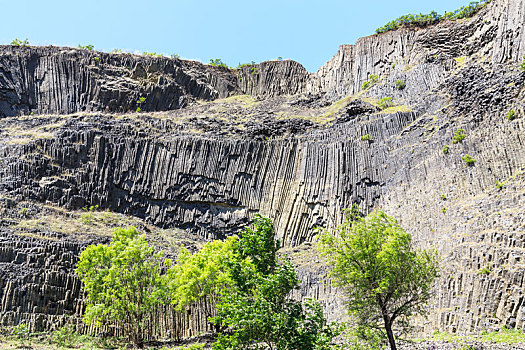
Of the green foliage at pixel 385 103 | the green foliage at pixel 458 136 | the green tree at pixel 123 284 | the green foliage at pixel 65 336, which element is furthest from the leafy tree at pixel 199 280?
the green foliage at pixel 385 103

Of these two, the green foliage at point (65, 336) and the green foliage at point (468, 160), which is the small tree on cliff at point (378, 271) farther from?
the green foliage at point (65, 336)

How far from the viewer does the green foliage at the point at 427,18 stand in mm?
43375

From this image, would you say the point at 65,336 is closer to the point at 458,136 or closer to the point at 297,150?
the point at 297,150

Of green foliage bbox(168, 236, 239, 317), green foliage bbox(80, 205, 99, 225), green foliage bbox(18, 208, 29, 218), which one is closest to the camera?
green foliage bbox(168, 236, 239, 317)

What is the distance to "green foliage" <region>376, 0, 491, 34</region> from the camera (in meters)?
43.4

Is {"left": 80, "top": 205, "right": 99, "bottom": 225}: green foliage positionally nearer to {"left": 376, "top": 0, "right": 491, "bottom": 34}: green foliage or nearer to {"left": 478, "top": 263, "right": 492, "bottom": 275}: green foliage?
{"left": 478, "top": 263, "right": 492, "bottom": 275}: green foliage

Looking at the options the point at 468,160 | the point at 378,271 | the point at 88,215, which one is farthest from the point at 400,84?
the point at 378,271

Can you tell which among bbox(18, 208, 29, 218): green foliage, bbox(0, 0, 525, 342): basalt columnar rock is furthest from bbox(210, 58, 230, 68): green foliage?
bbox(18, 208, 29, 218): green foliage

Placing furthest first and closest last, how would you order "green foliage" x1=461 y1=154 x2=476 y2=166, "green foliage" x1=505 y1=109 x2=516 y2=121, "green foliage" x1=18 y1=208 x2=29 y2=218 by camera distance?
"green foliage" x1=18 y1=208 x2=29 y2=218 < "green foliage" x1=461 y1=154 x2=476 y2=166 < "green foliage" x1=505 y1=109 x2=516 y2=121

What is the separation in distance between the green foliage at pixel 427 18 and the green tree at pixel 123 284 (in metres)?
38.1

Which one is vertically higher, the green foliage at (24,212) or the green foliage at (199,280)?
the green foliage at (24,212)

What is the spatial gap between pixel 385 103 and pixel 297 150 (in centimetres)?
886

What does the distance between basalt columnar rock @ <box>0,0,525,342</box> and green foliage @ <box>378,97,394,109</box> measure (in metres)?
0.15

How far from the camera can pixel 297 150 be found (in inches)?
1576
